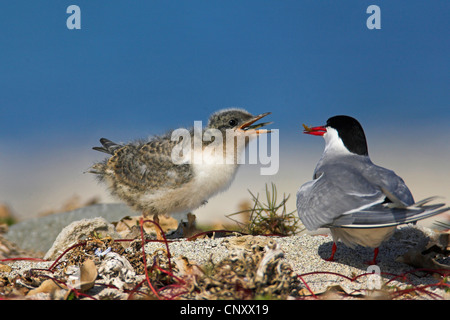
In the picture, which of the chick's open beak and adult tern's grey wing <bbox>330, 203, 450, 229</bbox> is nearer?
adult tern's grey wing <bbox>330, 203, 450, 229</bbox>

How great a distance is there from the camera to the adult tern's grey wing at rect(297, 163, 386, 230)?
367cm

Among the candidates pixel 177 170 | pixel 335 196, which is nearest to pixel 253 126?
pixel 177 170

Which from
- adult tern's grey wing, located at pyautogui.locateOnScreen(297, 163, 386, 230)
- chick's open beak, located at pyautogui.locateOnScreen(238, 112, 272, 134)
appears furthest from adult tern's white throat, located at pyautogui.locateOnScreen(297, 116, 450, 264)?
chick's open beak, located at pyautogui.locateOnScreen(238, 112, 272, 134)

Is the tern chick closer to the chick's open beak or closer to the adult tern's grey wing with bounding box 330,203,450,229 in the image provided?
the chick's open beak

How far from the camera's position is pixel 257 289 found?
308cm

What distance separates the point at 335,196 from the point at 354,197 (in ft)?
0.53

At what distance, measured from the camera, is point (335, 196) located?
380 centimetres

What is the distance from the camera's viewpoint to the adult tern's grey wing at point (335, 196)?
3672mm

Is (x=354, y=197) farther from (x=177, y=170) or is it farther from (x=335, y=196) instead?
(x=177, y=170)

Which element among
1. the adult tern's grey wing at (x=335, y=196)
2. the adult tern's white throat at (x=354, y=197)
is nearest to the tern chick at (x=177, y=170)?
the adult tern's white throat at (x=354, y=197)

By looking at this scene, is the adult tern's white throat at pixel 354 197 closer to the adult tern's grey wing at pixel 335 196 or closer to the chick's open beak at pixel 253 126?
the adult tern's grey wing at pixel 335 196
